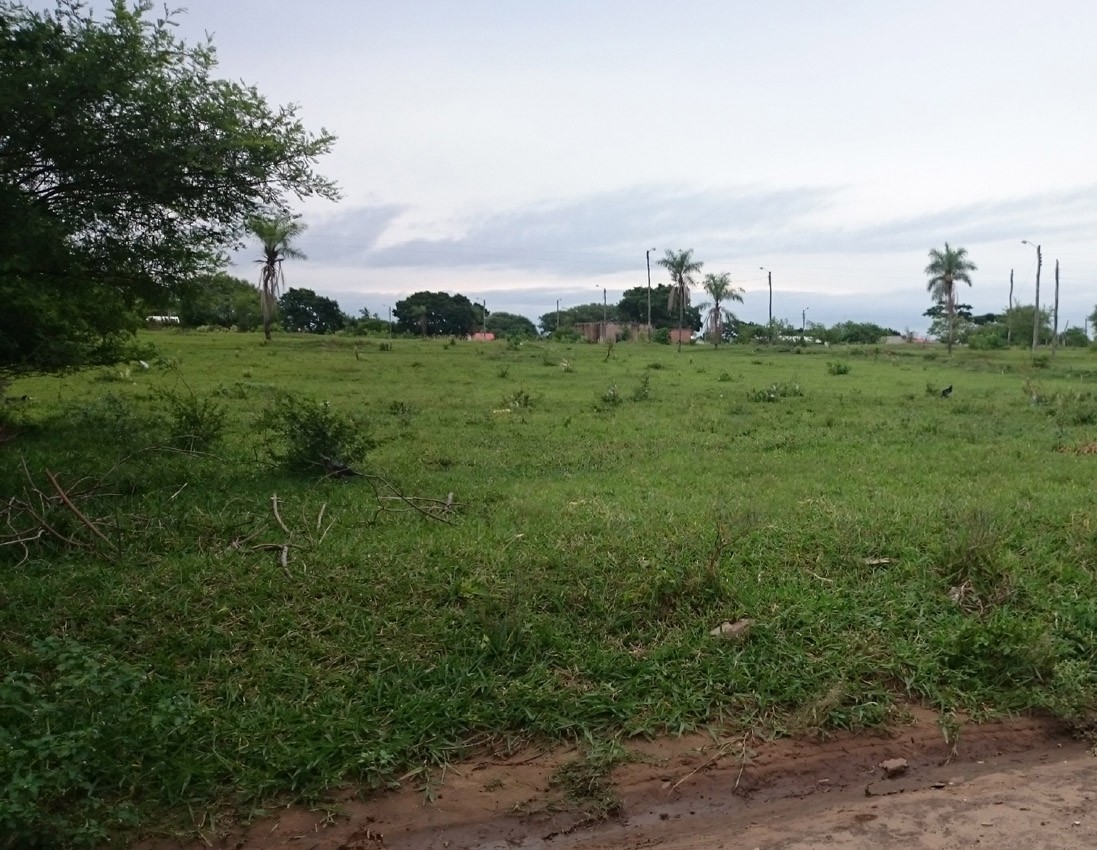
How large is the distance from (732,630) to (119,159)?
262 inches

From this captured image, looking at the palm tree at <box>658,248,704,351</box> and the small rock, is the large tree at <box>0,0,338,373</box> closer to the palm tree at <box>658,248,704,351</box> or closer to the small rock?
the small rock

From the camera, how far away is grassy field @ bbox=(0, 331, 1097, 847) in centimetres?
348

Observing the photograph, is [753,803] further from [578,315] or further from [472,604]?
[578,315]

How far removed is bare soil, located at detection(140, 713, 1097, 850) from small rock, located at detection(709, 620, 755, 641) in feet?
2.53

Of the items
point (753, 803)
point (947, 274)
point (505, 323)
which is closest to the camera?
point (753, 803)

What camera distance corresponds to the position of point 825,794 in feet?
11.4

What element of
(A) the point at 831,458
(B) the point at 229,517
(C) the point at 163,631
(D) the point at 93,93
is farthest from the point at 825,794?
(D) the point at 93,93

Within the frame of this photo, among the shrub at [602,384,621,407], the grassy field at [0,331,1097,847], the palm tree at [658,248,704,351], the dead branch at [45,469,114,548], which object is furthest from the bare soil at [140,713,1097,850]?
the palm tree at [658,248,704,351]

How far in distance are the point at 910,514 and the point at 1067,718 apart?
2630mm

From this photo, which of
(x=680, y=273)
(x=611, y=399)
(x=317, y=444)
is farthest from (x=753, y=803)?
(x=680, y=273)

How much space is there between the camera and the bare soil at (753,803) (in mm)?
3115

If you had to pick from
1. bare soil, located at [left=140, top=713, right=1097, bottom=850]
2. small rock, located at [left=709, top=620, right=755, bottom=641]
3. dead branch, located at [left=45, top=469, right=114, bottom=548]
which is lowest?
bare soil, located at [left=140, top=713, right=1097, bottom=850]

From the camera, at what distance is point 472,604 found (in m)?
4.76

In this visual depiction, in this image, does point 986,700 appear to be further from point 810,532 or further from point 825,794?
point 810,532
